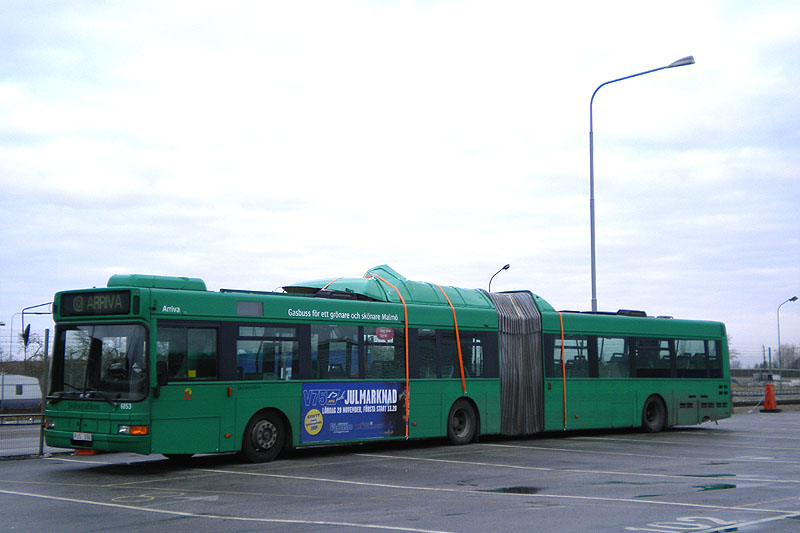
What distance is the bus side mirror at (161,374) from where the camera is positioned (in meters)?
14.0

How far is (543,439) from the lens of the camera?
70.5 feet

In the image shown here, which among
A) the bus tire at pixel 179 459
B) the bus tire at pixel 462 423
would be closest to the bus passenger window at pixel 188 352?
the bus tire at pixel 179 459

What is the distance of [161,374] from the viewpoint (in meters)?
14.0

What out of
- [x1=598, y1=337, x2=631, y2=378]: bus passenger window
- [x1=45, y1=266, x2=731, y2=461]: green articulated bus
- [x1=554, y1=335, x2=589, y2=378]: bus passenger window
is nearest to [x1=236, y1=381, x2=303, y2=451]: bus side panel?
[x1=45, y1=266, x2=731, y2=461]: green articulated bus

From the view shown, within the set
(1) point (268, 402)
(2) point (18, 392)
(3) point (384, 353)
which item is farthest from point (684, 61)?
(2) point (18, 392)

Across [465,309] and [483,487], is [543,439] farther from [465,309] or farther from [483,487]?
[483,487]

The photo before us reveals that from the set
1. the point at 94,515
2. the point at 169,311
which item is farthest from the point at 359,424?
the point at 94,515

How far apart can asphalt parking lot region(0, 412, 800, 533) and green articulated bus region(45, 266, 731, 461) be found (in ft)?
2.33

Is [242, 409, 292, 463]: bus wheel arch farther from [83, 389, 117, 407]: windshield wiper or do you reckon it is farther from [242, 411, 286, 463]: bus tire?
[83, 389, 117, 407]: windshield wiper

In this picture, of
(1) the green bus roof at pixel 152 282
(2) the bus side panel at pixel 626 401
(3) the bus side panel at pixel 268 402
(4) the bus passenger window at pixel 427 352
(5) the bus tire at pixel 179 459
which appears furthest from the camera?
(2) the bus side panel at pixel 626 401

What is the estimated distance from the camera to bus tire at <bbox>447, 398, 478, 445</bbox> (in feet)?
63.2

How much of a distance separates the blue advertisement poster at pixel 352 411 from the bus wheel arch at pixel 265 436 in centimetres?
36

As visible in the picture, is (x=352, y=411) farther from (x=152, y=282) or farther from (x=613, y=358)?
(x=613, y=358)

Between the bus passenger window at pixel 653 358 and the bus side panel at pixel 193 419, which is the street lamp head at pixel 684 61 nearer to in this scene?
the bus passenger window at pixel 653 358
